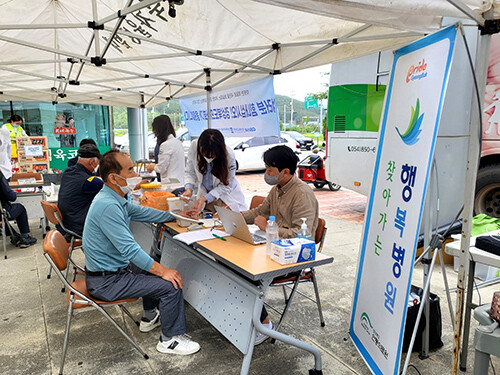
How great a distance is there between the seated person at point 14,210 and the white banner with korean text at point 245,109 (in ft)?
9.52

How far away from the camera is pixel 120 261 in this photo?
2.54m

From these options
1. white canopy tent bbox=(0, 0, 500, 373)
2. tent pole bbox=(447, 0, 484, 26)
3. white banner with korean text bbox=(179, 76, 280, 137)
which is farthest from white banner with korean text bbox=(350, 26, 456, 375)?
white banner with korean text bbox=(179, 76, 280, 137)

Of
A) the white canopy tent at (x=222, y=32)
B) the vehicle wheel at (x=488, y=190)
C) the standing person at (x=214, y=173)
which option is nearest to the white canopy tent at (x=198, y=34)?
the white canopy tent at (x=222, y=32)

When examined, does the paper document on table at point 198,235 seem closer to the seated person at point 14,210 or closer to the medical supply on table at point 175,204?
the medical supply on table at point 175,204

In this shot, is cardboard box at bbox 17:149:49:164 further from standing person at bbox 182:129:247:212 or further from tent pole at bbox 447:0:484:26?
tent pole at bbox 447:0:484:26

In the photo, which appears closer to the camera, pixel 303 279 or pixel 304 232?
pixel 304 232

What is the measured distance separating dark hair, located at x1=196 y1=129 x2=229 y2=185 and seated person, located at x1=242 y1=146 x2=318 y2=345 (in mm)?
721

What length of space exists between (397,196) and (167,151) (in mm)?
Answer: 3374

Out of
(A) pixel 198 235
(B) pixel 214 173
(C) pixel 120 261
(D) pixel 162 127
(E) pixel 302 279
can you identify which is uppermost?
(D) pixel 162 127

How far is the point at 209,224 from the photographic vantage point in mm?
3090

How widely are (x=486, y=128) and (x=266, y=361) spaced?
3.47 m

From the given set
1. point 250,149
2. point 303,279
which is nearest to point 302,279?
point 303,279

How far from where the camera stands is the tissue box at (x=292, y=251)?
215 cm

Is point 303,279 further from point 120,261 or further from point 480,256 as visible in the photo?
point 120,261
